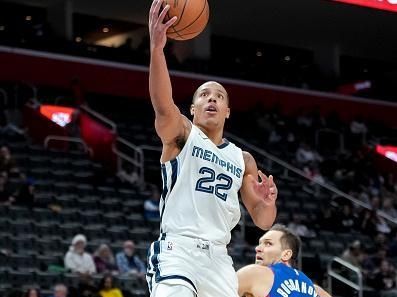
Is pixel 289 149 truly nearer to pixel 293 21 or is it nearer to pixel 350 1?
pixel 293 21

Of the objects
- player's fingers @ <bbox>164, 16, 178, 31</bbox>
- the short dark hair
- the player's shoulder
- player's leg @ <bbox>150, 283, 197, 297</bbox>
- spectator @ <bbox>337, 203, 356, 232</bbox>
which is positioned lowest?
player's leg @ <bbox>150, 283, 197, 297</bbox>

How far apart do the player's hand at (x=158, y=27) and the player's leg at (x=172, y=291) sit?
1258mm

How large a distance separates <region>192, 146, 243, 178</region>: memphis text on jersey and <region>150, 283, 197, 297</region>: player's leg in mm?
748

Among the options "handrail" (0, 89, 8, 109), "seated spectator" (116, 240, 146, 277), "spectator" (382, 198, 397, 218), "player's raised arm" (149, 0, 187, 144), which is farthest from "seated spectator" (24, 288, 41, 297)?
"spectator" (382, 198, 397, 218)

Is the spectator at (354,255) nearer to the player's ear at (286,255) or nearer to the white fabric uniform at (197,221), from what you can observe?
the player's ear at (286,255)

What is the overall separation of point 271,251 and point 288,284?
298 millimetres

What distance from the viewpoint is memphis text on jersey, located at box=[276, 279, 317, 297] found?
20.7 ft

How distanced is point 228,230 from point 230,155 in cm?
44

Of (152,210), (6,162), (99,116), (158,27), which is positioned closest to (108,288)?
(6,162)

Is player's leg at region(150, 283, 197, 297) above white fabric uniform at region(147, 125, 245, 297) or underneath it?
underneath

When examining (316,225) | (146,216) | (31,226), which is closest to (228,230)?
(31,226)

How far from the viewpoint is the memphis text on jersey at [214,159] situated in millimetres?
5895

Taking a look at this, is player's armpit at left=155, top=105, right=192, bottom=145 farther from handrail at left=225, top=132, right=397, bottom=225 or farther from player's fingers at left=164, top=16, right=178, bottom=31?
handrail at left=225, top=132, right=397, bottom=225

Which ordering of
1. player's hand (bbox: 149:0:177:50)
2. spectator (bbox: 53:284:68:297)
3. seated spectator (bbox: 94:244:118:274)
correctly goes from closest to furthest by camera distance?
player's hand (bbox: 149:0:177:50) → spectator (bbox: 53:284:68:297) → seated spectator (bbox: 94:244:118:274)
